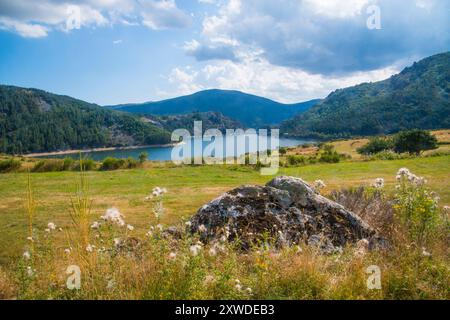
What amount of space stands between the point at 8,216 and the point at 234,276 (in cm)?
986

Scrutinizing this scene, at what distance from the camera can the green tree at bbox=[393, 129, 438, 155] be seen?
67.5 metres

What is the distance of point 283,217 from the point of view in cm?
809

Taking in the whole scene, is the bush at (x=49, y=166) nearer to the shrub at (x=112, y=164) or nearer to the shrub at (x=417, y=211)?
the shrub at (x=112, y=164)

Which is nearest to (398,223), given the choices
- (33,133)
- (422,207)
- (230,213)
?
(422,207)

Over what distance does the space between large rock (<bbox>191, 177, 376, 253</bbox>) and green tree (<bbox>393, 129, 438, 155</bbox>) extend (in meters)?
66.6

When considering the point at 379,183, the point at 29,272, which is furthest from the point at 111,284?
the point at 379,183

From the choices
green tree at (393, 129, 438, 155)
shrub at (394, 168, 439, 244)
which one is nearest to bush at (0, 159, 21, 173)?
shrub at (394, 168, 439, 244)

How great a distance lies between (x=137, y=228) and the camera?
10078 mm

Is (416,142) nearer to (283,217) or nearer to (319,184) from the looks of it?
(319,184)

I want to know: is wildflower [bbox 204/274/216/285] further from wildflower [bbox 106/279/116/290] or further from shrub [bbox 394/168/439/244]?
shrub [bbox 394/168/439/244]

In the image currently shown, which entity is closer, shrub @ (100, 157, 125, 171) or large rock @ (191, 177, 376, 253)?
large rock @ (191, 177, 376, 253)

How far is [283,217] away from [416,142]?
69.7 meters

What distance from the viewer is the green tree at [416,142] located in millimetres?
67500

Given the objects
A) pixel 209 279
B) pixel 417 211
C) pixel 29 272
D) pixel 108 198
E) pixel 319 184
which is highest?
pixel 319 184
